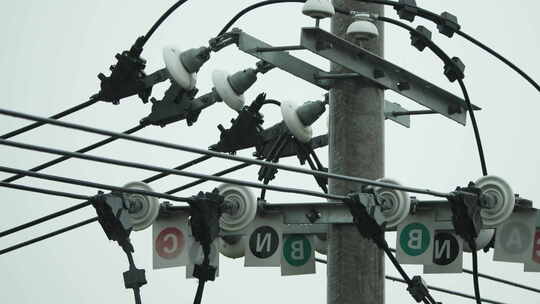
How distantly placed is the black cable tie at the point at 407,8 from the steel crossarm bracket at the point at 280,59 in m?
0.87

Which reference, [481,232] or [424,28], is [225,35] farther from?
[481,232]

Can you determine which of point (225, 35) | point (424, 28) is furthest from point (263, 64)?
point (424, 28)

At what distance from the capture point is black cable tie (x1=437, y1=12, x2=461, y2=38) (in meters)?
16.1

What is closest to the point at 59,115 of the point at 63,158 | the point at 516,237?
the point at 63,158

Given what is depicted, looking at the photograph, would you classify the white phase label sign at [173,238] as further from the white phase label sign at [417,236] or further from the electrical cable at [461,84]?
the electrical cable at [461,84]

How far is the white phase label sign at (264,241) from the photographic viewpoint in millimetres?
15562

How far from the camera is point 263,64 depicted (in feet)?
52.6

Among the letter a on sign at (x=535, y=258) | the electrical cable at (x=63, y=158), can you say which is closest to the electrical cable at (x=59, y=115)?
the electrical cable at (x=63, y=158)

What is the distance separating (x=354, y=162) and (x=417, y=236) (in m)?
0.80

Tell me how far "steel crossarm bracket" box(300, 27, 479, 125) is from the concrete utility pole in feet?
0.47

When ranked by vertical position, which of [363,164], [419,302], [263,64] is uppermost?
[263,64]

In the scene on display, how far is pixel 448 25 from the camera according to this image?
52.7 feet

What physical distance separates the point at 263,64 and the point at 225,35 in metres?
0.42

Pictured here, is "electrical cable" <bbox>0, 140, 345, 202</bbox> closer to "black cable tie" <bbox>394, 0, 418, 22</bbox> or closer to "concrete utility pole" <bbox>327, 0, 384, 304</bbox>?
"concrete utility pole" <bbox>327, 0, 384, 304</bbox>
